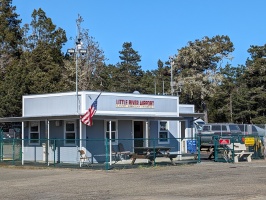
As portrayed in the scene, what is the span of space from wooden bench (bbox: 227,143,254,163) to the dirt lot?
2411mm

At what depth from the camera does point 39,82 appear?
52062 mm

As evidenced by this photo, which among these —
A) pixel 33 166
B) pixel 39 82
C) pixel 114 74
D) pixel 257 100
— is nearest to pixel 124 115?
pixel 33 166

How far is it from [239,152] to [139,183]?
11.7m

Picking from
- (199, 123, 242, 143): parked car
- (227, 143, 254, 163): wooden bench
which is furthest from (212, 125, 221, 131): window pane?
(227, 143, 254, 163): wooden bench

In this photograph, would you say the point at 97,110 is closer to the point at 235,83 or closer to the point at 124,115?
the point at 124,115

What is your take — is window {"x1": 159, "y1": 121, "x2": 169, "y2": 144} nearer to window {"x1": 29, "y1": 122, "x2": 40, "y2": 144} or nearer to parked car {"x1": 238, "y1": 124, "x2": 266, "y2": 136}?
window {"x1": 29, "y1": 122, "x2": 40, "y2": 144}

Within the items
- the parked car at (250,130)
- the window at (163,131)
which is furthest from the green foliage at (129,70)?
the window at (163,131)

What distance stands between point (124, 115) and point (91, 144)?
2.46 m

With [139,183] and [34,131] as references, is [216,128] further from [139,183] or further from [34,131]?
[139,183]

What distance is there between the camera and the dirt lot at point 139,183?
1521 cm

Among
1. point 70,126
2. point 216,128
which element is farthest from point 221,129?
point 70,126

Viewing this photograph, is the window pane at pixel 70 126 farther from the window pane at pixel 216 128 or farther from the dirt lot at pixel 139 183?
the window pane at pixel 216 128

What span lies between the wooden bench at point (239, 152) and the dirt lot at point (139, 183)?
2.41m

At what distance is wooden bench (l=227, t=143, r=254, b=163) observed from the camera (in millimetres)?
28406
